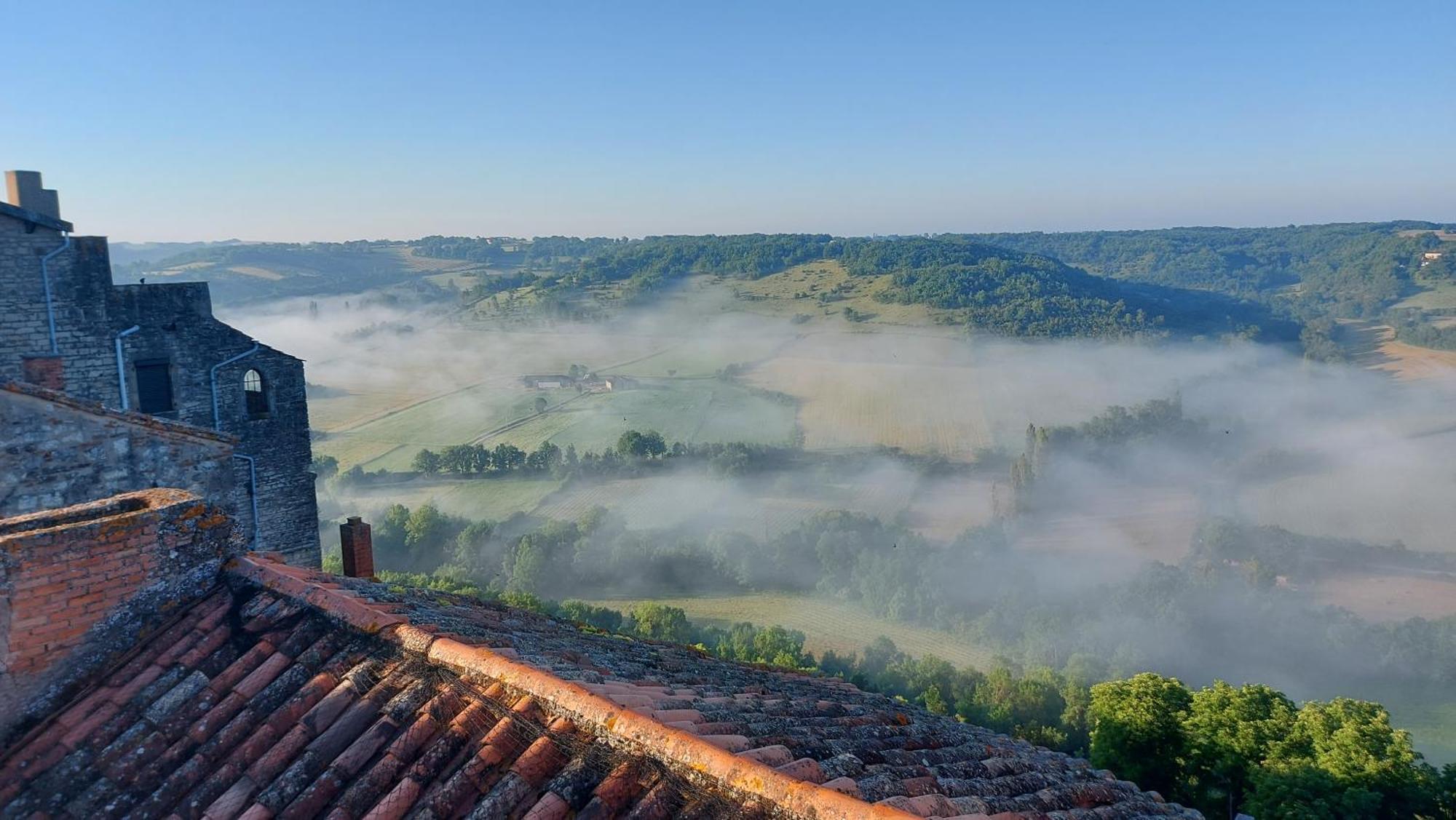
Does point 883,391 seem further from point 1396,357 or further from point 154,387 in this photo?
point 154,387

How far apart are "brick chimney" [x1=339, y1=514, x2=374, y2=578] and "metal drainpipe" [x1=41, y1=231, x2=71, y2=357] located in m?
5.32

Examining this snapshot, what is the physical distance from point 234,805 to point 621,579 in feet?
177

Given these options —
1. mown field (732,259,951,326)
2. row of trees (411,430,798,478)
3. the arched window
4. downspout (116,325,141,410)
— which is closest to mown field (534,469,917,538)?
row of trees (411,430,798,478)

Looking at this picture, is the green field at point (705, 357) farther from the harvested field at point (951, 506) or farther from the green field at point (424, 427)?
the harvested field at point (951, 506)

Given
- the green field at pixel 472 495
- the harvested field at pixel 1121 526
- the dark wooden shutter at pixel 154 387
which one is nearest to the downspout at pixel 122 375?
the dark wooden shutter at pixel 154 387

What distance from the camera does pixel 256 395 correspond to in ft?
51.1

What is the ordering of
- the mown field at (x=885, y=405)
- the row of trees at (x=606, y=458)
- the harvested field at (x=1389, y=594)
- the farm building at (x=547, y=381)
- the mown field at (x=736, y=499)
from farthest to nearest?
the farm building at (x=547, y=381)
the mown field at (x=885, y=405)
the row of trees at (x=606, y=458)
the mown field at (x=736, y=499)
the harvested field at (x=1389, y=594)

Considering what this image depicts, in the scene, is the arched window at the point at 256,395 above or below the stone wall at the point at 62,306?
below

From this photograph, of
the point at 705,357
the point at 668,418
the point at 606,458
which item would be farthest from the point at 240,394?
the point at 705,357

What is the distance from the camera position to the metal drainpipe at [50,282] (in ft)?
40.2

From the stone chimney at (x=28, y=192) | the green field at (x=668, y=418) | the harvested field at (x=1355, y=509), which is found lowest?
the harvested field at (x=1355, y=509)

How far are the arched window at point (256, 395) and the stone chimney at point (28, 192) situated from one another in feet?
12.3

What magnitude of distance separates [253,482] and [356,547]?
509 cm

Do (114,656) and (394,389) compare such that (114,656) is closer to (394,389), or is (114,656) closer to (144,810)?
(144,810)
